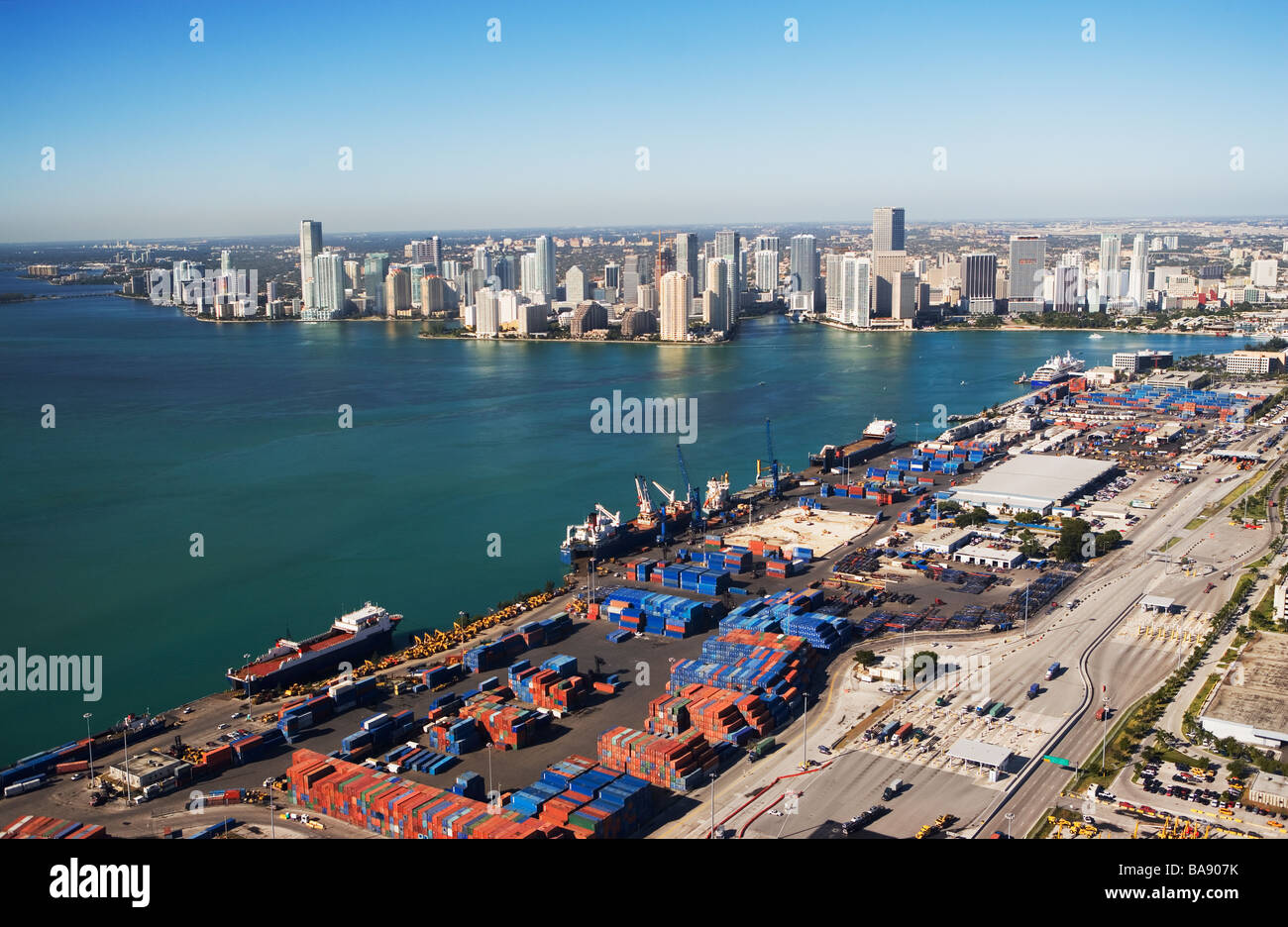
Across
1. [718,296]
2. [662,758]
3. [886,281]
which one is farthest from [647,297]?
[662,758]

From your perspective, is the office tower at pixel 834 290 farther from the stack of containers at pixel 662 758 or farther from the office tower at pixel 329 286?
the stack of containers at pixel 662 758

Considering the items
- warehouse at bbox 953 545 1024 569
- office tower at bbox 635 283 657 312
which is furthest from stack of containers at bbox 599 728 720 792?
office tower at bbox 635 283 657 312

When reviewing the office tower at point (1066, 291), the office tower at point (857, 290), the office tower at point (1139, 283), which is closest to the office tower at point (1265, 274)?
Result: the office tower at point (1139, 283)

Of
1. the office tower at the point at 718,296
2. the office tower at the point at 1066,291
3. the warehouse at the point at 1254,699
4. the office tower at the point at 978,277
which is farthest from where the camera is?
the office tower at the point at 978,277

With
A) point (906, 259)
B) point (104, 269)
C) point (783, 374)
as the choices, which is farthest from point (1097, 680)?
point (104, 269)

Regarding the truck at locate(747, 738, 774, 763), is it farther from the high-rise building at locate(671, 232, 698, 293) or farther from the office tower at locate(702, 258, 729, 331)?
the high-rise building at locate(671, 232, 698, 293)
